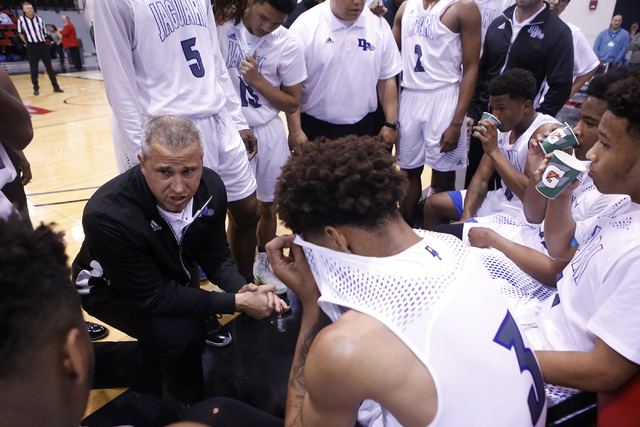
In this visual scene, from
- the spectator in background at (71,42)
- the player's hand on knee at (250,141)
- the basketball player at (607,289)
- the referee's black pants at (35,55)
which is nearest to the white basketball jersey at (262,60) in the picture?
the player's hand on knee at (250,141)

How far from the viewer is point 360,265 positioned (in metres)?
1.05

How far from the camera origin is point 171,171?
5.71ft

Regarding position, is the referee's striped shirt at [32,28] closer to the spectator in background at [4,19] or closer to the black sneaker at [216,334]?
the spectator in background at [4,19]

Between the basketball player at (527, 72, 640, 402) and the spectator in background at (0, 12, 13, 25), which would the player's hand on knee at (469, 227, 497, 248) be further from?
the spectator in background at (0, 12, 13, 25)

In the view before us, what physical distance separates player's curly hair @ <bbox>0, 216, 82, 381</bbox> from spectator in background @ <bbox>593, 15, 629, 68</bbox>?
11.3m

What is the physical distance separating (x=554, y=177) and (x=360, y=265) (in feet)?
3.36

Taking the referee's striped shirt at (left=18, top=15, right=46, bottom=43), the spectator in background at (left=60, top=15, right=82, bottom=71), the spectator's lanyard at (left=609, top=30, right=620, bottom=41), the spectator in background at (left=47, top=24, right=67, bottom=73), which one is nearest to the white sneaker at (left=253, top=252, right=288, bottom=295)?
the referee's striped shirt at (left=18, top=15, right=46, bottom=43)

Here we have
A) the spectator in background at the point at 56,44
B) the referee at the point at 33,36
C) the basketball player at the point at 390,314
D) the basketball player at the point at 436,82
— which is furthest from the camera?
the spectator in background at the point at 56,44

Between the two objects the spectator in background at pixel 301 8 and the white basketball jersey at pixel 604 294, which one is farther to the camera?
the spectator in background at pixel 301 8

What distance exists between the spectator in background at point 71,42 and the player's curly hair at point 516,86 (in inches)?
531

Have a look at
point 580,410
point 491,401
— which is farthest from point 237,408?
point 580,410

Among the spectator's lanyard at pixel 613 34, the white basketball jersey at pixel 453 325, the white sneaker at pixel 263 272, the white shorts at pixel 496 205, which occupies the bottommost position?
the white sneaker at pixel 263 272

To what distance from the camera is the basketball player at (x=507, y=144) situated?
2.46 meters

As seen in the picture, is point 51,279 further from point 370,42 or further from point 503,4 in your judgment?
point 503,4
